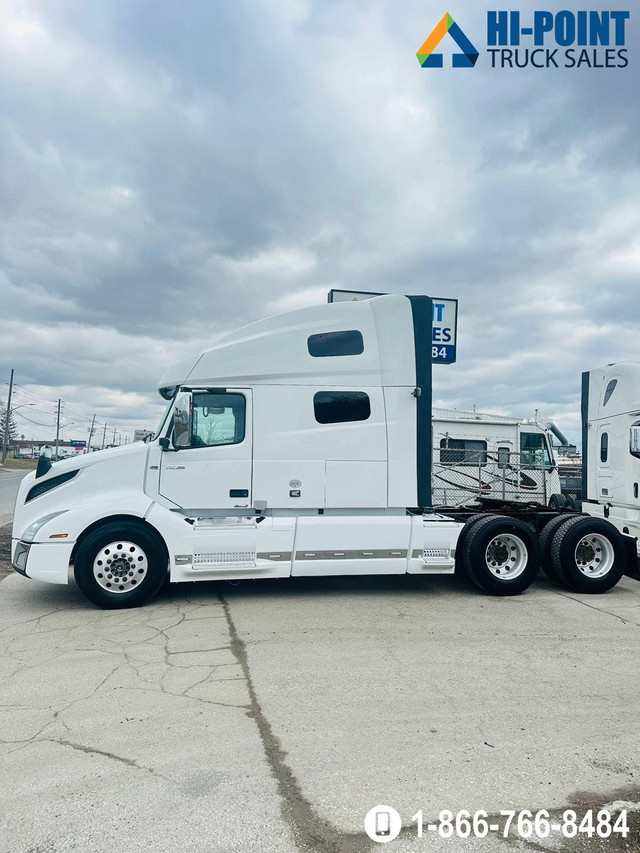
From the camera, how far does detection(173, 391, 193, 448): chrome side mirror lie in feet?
24.4

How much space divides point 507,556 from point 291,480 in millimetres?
3163

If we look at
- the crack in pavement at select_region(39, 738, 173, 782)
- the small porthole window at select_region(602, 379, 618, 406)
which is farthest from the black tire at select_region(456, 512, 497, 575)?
the crack in pavement at select_region(39, 738, 173, 782)

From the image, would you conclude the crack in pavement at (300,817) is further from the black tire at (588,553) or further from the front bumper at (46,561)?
the black tire at (588,553)

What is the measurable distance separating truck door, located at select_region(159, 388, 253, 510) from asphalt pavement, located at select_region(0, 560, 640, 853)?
4.52 ft

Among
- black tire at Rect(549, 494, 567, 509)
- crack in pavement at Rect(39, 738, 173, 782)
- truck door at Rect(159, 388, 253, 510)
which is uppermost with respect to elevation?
truck door at Rect(159, 388, 253, 510)

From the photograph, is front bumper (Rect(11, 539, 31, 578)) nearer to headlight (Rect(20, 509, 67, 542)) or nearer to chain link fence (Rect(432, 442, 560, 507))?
headlight (Rect(20, 509, 67, 542))

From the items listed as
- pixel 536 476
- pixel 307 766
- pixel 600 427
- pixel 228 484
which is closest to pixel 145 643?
pixel 228 484

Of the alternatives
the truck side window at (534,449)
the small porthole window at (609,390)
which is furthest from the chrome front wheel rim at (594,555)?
the truck side window at (534,449)

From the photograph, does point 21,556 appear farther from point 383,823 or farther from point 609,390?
point 609,390

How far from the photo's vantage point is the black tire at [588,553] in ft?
27.0

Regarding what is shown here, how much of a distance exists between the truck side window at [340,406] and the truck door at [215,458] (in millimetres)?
900

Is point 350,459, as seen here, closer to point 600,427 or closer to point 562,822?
point 600,427

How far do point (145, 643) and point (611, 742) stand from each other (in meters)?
4.00

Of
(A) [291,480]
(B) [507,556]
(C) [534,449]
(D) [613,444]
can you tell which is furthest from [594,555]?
(C) [534,449]
